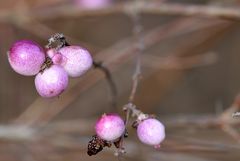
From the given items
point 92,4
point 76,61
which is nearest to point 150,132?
point 76,61

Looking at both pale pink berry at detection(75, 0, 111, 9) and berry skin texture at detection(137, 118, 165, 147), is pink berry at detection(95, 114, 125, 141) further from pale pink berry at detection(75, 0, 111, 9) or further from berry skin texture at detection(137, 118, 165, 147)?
pale pink berry at detection(75, 0, 111, 9)

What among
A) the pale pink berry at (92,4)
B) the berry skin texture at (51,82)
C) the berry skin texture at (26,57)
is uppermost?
the pale pink berry at (92,4)

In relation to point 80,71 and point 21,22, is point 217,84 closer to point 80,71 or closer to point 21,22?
point 21,22

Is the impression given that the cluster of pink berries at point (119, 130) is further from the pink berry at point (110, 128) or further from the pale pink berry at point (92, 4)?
the pale pink berry at point (92, 4)

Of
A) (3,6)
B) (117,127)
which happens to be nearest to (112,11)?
(3,6)

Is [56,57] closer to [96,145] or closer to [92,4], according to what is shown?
[96,145]

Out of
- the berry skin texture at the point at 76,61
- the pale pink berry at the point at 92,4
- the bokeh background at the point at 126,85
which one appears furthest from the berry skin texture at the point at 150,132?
the pale pink berry at the point at 92,4

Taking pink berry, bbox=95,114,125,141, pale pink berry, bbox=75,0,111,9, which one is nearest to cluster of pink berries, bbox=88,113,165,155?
Result: pink berry, bbox=95,114,125,141
